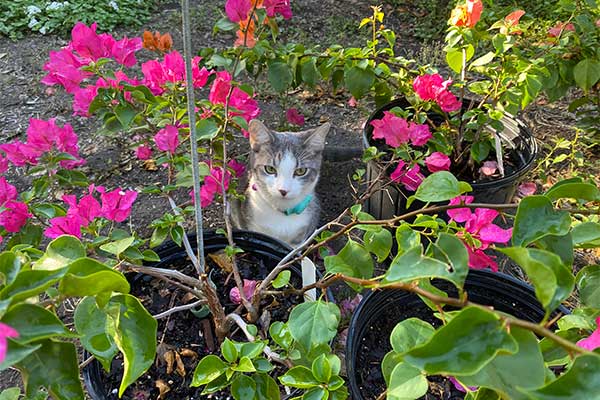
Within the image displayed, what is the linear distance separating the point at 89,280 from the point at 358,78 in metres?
1.22

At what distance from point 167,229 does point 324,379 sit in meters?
0.53

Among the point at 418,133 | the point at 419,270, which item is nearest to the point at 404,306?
the point at 418,133

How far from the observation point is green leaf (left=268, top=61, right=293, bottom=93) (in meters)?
1.54

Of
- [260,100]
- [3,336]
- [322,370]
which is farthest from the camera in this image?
[260,100]

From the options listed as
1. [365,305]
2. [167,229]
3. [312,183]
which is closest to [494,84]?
[312,183]

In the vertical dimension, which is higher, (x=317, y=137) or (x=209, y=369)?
(x=209, y=369)

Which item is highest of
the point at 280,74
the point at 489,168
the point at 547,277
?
the point at 547,277

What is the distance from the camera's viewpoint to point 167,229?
1084 mm

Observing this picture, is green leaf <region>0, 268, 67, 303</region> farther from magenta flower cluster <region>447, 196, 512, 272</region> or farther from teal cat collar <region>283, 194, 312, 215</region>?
teal cat collar <region>283, 194, 312, 215</region>

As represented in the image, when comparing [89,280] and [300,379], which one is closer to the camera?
[89,280]

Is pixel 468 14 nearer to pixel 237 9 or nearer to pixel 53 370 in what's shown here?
pixel 237 9

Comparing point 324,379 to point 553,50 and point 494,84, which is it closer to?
point 494,84

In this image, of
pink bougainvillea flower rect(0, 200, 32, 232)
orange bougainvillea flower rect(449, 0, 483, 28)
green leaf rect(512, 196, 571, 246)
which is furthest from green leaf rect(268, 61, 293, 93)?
green leaf rect(512, 196, 571, 246)

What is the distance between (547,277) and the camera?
39 cm
